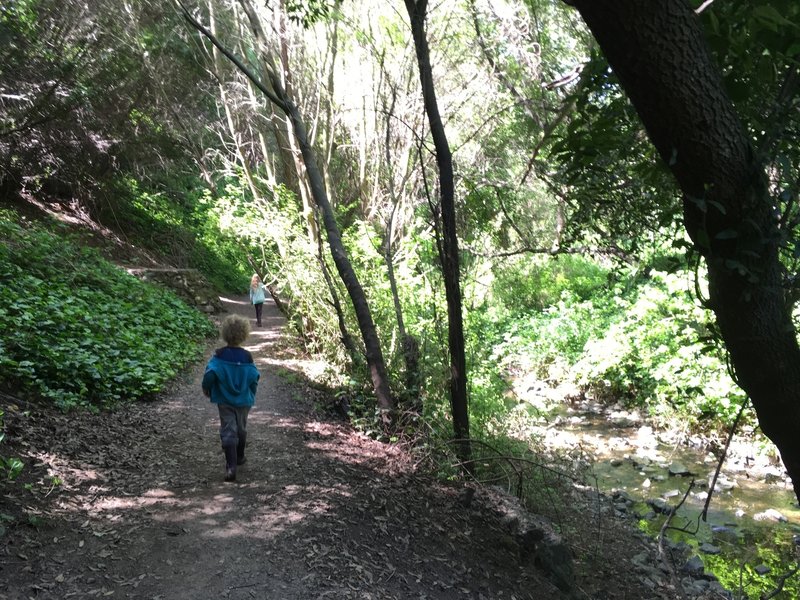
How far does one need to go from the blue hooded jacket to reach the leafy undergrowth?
2134mm

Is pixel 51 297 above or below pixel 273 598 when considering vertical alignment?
above

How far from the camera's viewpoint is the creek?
720 cm

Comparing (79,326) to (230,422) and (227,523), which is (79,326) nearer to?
(230,422)

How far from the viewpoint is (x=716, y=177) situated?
2.17 meters

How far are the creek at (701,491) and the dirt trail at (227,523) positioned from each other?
2030 millimetres

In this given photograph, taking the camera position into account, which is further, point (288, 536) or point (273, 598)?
point (288, 536)

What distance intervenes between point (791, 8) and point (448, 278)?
392cm

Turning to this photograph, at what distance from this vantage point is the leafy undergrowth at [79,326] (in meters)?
6.87

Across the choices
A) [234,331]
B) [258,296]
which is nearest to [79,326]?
[234,331]

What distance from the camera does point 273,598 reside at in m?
3.87

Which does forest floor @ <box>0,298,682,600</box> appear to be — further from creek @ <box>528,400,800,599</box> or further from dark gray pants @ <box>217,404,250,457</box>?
creek @ <box>528,400,800,599</box>

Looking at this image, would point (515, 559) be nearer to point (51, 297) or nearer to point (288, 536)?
point (288, 536)

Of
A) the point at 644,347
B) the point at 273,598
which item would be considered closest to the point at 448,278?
the point at 273,598

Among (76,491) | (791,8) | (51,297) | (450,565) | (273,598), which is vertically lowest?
(450,565)
